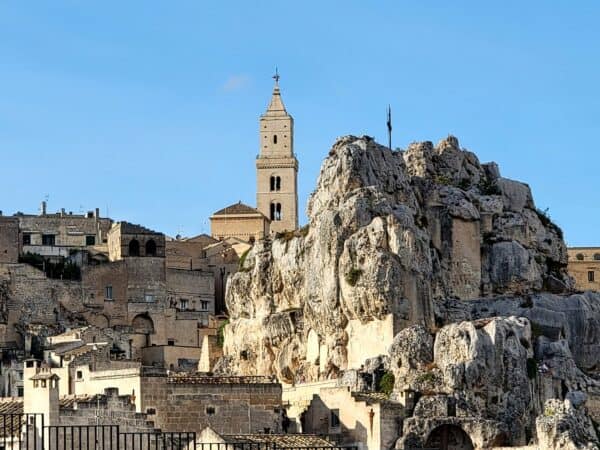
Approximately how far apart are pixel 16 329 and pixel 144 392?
156ft

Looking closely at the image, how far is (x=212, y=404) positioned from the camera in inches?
2635

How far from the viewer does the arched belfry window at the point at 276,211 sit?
139 meters

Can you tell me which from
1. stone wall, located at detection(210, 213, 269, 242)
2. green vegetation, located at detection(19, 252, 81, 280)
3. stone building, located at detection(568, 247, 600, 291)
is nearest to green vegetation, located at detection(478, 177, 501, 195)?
stone building, located at detection(568, 247, 600, 291)

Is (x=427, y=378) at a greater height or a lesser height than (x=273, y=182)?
lesser

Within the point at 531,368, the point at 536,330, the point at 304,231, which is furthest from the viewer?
the point at 304,231

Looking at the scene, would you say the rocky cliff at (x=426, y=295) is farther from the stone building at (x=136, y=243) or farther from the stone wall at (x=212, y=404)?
the stone building at (x=136, y=243)

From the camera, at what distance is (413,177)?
9138 centimetres

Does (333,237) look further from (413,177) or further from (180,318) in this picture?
(180,318)

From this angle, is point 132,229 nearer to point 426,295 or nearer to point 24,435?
point 426,295

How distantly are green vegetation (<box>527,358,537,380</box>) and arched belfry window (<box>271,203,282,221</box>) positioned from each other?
63.1 m

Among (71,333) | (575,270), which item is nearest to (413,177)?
(71,333)

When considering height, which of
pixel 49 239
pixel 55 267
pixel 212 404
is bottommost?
pixel 212 404

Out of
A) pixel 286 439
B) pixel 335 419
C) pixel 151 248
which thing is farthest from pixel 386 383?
Result: pixel 151 248

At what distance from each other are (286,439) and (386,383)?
38.9 ft
